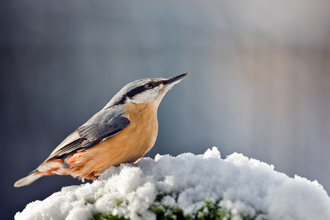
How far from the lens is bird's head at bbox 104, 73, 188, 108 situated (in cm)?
145

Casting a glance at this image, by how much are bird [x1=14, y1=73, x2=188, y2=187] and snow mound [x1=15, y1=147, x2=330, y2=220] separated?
25 centimetres

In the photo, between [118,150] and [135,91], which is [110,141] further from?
[135,91]

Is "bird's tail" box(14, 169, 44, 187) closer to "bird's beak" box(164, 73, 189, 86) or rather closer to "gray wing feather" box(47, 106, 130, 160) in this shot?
"gray wing feather" box(47, 106, 130, 160)

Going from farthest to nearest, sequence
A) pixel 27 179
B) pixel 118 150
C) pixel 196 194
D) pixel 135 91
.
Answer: pixel 135 91 → pixel 27 179 → pixel 118 150 → pixel 196 194

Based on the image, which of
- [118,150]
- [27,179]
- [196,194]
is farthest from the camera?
[27,179]

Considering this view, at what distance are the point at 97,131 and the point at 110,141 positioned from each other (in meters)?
0.12

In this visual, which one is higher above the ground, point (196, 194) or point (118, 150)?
point (118, 150)

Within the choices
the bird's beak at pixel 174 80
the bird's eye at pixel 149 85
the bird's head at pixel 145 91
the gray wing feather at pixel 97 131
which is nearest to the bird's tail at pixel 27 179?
the gray wing feather at pixel 97 131

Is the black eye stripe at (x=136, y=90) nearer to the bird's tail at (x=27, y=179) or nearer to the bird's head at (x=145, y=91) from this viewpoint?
the bird's head at (x=145, y=91)

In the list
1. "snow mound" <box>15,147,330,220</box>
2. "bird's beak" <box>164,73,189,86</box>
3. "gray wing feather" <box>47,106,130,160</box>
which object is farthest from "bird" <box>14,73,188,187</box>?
"snow mound" <box>15,147,330,220</box>

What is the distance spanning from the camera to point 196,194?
805 mm

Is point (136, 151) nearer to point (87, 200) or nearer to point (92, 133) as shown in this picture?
point (92, 133)

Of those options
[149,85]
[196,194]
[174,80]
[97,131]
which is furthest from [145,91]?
[196,194]

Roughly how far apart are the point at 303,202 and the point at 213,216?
0.95 feet
